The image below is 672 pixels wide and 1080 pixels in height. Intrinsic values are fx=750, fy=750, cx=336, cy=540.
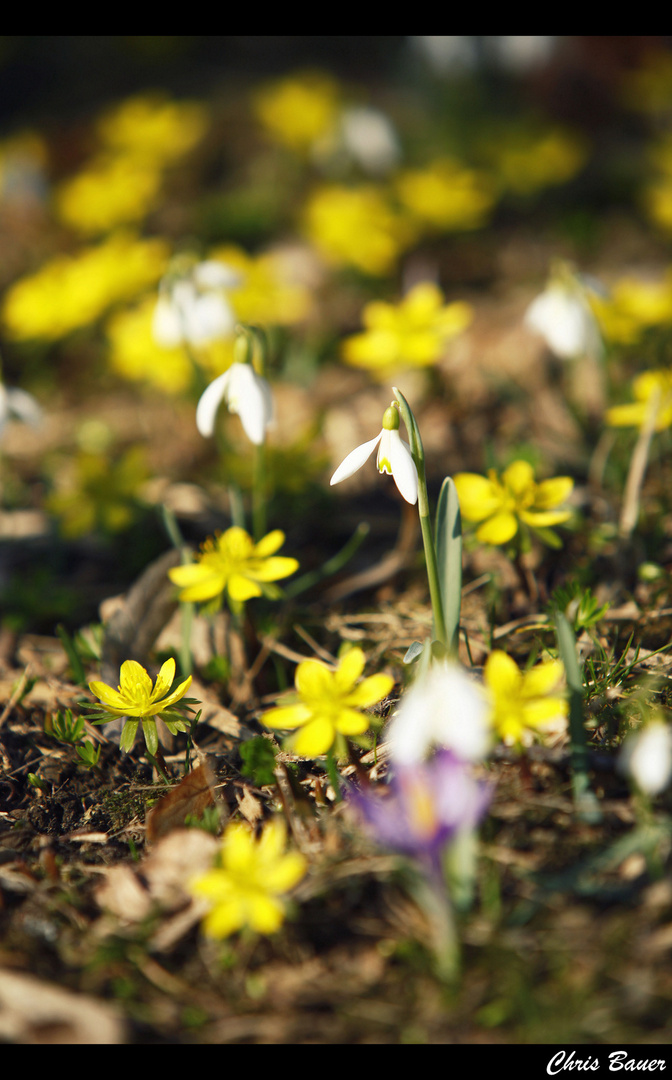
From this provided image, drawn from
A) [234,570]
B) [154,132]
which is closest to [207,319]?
[234,570]

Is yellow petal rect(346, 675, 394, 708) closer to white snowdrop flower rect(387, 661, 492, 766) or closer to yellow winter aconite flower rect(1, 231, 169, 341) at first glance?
white snowdrop flower rect(387, 661, 492, 766)

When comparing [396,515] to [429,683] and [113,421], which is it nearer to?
[429,683]

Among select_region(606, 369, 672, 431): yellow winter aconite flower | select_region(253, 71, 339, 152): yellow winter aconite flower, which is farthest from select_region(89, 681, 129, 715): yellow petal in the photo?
select_region(253, 71, 339, 152): yellow winter aconite flower

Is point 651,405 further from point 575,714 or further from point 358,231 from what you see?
point 358,231

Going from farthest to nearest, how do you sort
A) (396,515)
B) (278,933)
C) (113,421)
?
(113,421) → (396,515) → (278,933)

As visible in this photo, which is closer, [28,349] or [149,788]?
[149,788]
